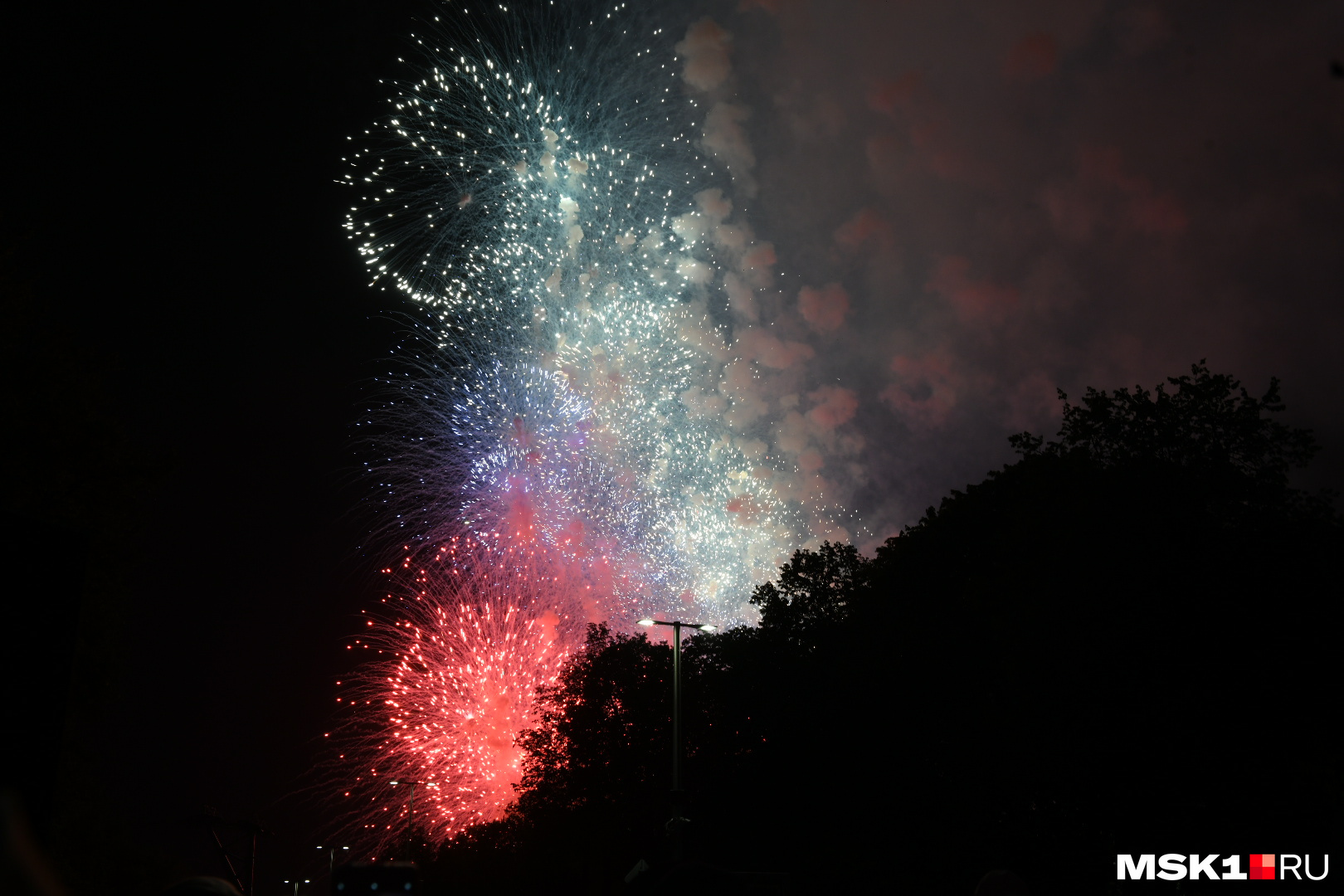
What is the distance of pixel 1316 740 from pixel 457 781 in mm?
28305

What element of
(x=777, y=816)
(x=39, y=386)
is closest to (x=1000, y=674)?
(x=777, y=816)

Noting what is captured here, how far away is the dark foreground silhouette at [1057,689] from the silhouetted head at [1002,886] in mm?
4426

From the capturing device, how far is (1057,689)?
2005 centimetres

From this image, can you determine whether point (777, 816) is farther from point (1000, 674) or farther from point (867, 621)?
point (1000, 674)

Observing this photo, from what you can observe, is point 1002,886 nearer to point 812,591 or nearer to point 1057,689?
point 1057,689

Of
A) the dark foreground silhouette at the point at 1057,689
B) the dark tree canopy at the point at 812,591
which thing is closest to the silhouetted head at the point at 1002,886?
the dark foreground silhouette at the point at 1057,689

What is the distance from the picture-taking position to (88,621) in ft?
55.8

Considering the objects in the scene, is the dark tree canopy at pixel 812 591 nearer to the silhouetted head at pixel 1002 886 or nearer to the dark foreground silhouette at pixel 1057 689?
the dark foreground silhouette at pixel 1057 689

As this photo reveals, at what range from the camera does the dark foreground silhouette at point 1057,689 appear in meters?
18.3

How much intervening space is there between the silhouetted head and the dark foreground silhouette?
443cm

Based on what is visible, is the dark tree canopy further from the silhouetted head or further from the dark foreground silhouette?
the silhouetted head

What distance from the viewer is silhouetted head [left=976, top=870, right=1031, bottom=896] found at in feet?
28.5

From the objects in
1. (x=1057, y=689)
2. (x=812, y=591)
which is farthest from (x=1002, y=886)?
(x=812, y=591)

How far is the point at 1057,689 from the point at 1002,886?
41.8 ft
